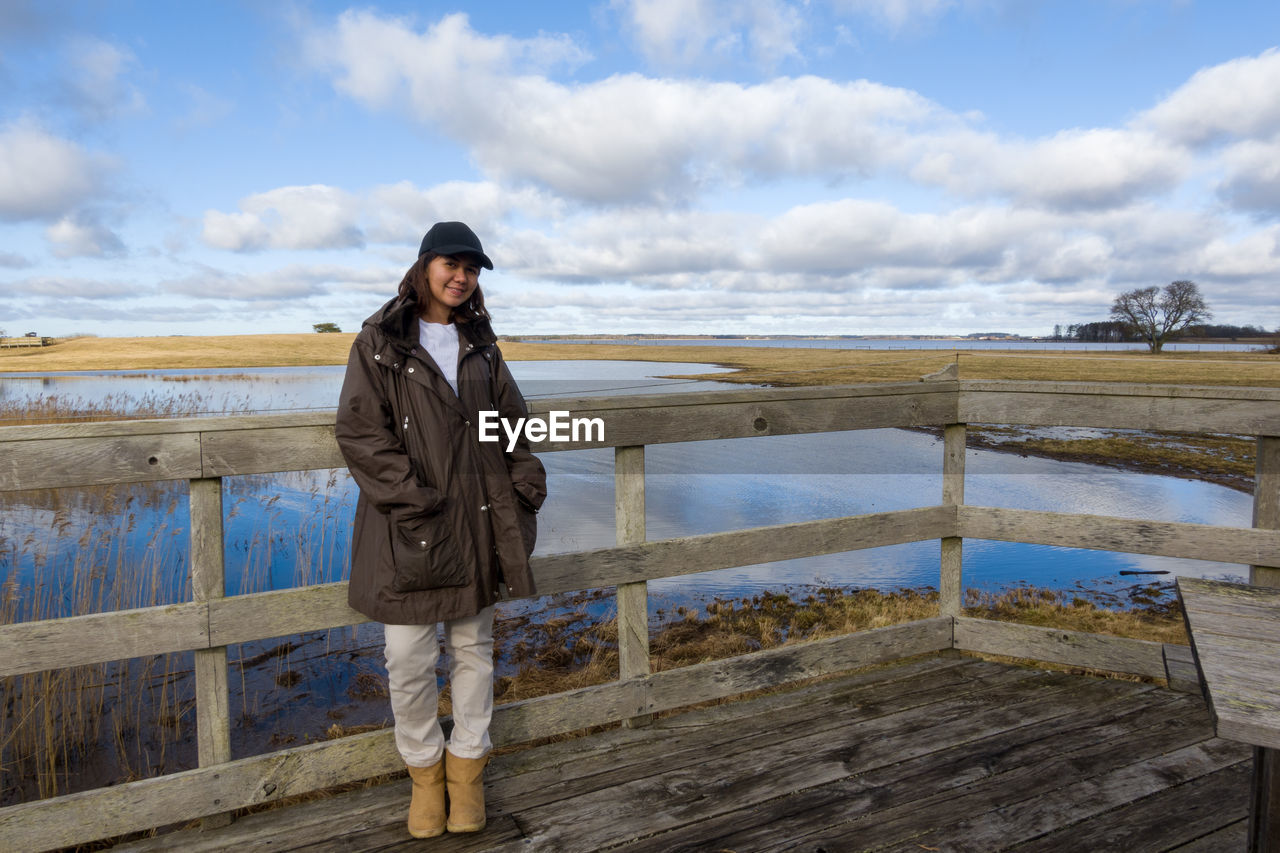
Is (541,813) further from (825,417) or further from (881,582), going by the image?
(881,582)

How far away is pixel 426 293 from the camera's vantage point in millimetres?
2756

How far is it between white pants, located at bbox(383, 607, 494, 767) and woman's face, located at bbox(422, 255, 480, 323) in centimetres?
107

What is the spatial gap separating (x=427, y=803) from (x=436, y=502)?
103 centimetres

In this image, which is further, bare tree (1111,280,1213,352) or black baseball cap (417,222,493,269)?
bare tree (1111,280,1213,352)

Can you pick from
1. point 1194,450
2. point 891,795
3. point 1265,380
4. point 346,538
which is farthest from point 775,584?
point 1265,380

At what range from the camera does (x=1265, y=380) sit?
3309cm

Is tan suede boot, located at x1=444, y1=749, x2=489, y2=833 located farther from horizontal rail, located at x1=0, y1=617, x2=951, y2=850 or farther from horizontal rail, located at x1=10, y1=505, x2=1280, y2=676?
horizontal rail, located at x1=10, y1=505, x2=1280, y2=676

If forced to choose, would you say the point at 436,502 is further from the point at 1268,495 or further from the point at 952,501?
the point at 1268,495

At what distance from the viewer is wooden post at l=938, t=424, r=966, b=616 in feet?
13.3

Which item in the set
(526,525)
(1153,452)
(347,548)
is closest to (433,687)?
(526,525)

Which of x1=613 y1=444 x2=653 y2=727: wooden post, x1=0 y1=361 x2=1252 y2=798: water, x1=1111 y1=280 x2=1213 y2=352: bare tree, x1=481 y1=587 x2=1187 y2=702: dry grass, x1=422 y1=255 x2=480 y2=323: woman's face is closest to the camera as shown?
x1=422 y1=255 x2=480 y2=323: woman's face

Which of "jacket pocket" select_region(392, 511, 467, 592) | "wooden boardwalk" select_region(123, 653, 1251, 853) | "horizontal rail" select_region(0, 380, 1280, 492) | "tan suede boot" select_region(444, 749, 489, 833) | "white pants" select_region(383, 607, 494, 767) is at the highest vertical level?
"horizontal rail" select_region(0, 380, 1280, 492)

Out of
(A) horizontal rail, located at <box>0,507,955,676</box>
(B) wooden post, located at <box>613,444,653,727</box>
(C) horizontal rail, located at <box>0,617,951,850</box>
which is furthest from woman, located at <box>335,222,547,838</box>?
(B) wooden post, located at <box>613,444,653,727</box>

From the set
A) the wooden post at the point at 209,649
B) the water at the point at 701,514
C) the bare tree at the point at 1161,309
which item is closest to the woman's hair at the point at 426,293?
the wooden post at the point at 209,649
